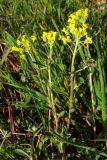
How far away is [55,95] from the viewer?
1544 millimetres

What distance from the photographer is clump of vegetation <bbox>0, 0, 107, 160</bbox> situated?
47.4 inches

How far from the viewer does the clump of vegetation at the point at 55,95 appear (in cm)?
120

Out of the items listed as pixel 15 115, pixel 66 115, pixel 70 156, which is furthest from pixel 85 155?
pixel 15 115

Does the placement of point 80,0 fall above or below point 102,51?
above

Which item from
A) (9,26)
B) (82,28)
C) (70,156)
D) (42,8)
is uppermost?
(42,8)

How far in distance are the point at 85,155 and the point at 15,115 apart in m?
0.44

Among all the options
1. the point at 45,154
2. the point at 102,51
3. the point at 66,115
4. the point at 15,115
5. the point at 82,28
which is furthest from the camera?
the point at 102,51

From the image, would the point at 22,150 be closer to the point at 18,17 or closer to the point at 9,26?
the point at 9,26

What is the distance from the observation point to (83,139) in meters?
1.37

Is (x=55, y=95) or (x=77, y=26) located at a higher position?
(x=77, y=26)

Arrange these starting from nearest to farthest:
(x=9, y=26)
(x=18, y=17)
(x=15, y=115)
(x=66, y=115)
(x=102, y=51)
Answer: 1. (x=66, y=115)
2. (x=15, y=115)
3. (x=102, y=51)
4. (x=9, y=26)
5. (x=18, y=17)

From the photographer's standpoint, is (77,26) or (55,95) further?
(55,95)

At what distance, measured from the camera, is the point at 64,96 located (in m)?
1.54

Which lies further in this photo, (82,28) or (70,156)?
(70,156)
